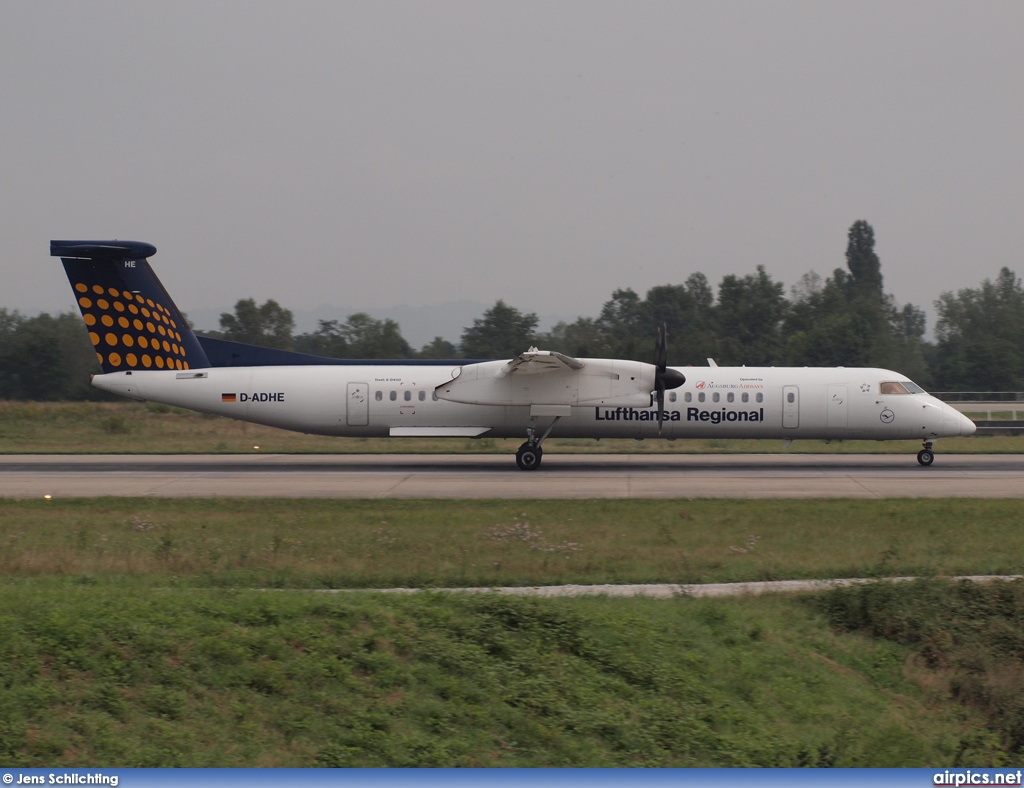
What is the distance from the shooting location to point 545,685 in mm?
9812

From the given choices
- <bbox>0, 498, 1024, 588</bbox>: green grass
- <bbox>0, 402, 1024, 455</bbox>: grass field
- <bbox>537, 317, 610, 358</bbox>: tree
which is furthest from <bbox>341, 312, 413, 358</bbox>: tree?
<bbox>0, 498, 1024, 588</bbox>: green grass

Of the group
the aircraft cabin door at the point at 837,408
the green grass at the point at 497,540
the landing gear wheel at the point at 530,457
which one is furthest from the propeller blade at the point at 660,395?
the green grass at the point at 497,540

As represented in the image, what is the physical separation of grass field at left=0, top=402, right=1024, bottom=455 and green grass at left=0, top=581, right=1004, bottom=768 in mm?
24267

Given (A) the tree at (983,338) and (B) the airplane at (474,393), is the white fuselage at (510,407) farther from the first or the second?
(A) the tree at (983,338)

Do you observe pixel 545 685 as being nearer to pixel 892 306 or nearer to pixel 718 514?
pixel 718 514

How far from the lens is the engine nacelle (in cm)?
2811

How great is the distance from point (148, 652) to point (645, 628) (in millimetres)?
5592

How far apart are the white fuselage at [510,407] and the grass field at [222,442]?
6.08 m

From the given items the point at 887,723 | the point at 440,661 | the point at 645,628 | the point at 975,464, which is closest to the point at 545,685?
the point at 440,661

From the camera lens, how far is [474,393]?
93.9 feet

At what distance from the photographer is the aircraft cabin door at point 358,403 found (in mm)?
29016

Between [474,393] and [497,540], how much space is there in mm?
11804

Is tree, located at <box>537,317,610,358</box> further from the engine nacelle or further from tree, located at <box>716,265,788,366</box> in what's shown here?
the engine nacelle

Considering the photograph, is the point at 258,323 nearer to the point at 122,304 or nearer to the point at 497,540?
the point at 122,304
